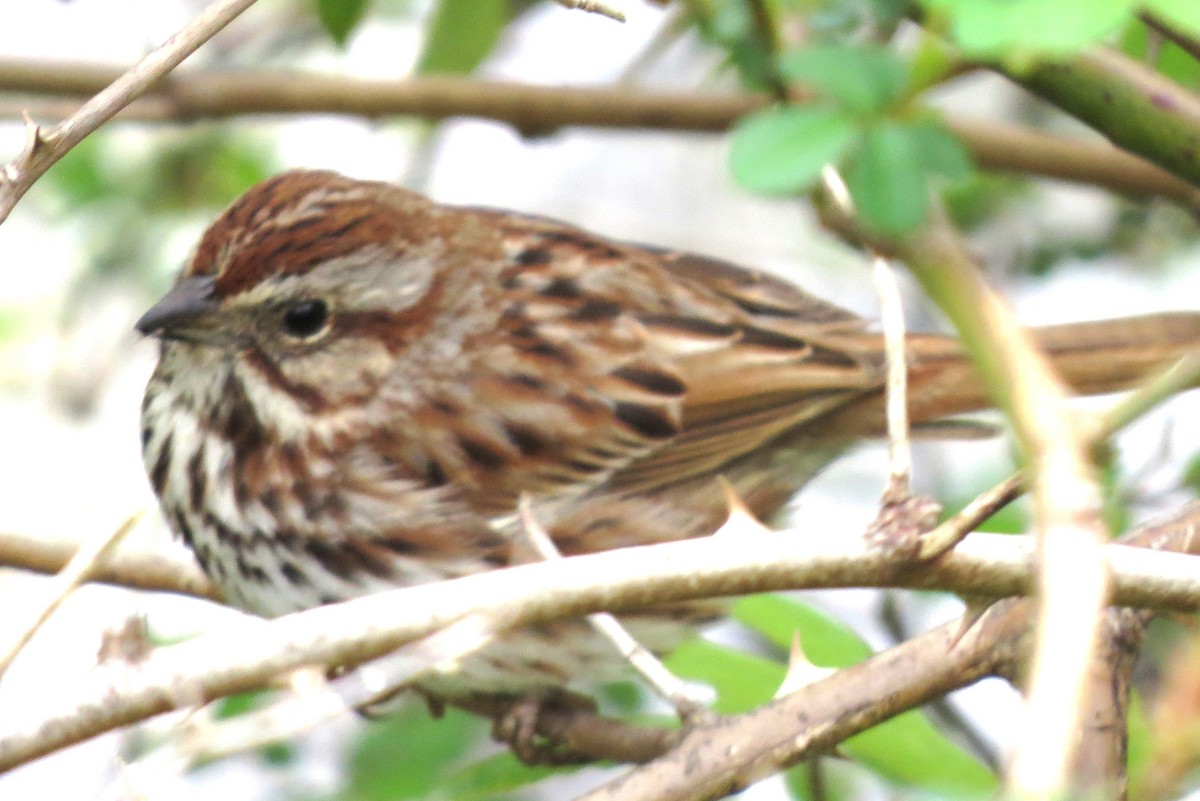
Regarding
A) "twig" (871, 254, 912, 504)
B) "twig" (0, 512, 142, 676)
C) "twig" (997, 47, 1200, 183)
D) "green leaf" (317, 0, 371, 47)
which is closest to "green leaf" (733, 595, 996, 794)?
"twig" (871, 254, 912, 504)

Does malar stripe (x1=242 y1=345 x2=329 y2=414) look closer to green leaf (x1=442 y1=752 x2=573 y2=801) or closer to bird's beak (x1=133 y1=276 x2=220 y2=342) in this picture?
bird's beak (x1=133 y1=276 x2=220 y2=342)

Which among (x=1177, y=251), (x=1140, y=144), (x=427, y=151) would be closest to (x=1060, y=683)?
(x=1140, y=144)

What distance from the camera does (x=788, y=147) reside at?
6.37 ft

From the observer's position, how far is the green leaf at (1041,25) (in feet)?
4.53

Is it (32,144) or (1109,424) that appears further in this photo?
(32,144)

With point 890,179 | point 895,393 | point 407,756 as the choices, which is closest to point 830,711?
point 895,393

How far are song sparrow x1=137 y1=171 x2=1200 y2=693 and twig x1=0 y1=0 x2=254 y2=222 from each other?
3.75 feet

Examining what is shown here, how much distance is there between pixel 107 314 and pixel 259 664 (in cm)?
368

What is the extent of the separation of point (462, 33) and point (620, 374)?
2.28 feet

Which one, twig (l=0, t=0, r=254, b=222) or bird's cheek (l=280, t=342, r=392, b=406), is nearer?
twig (l=0, t=0, r=254, b=222)

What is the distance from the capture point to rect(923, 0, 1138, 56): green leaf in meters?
1.38

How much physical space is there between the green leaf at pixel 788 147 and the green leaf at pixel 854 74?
0.03 m

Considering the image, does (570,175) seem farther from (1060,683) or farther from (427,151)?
(1060,683)

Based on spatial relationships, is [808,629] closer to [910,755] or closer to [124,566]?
[910,755]
